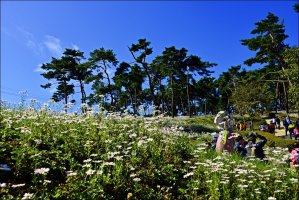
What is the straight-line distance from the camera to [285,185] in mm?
8344

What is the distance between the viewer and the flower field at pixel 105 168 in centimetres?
609

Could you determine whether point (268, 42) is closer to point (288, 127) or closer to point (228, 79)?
point (288, 127)

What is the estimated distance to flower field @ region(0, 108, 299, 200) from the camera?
6090 millimetres

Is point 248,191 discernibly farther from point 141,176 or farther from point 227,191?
point 141,176

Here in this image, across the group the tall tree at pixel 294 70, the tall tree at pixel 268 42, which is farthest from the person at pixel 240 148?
the tall tree at pixel 268 42

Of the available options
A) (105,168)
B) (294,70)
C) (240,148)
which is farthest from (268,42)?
(105,168)

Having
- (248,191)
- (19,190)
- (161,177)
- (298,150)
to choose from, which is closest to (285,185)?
(248,191)

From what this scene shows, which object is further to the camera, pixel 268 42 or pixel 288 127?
pixel 268 42

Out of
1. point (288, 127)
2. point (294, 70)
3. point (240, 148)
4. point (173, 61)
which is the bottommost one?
point (240, 148)

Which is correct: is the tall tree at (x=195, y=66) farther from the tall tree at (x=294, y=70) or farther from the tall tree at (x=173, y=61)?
the tall tree at (x=294, y=70)

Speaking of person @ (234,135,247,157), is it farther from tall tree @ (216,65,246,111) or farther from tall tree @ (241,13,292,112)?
tall tree @ (216,65,246,111)

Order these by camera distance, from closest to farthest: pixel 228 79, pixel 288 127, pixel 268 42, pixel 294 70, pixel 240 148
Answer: pixel 240 148, pixel 288 127, pixel 294 70, pixel 268 42, pixel 228 79

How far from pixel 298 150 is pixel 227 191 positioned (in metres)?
6.24

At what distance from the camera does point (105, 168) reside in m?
7.17
